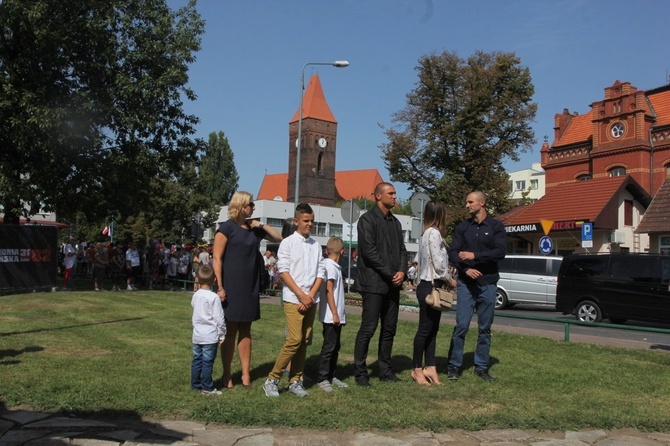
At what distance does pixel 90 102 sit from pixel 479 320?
16.3m

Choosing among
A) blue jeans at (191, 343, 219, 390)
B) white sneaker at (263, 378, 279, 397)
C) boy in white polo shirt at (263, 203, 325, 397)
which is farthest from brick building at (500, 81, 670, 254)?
blue jeans at (191, 343, 219, 390)

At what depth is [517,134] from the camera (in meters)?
36.4

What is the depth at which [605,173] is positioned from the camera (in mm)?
40406

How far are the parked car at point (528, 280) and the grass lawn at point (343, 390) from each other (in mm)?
11641

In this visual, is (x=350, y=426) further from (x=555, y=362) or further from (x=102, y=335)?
(x=102, y=335)

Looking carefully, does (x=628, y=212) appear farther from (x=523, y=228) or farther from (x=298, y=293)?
(x=298, y=293)

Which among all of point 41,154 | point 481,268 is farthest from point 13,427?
point 41,154

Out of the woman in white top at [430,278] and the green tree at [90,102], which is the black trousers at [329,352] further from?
the green tree at [90,102]

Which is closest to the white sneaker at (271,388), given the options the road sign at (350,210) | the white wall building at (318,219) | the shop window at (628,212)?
the road sign at (350,210)

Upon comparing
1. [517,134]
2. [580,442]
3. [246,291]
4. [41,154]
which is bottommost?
[580,442]

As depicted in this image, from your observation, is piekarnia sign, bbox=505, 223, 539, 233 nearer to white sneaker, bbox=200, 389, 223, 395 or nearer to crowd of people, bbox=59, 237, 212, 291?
crowd of people, bbox=59, 237, 212, 291

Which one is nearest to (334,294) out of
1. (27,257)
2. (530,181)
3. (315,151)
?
(27,257)

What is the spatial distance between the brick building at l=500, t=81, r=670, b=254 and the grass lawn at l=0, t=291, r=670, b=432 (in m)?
22.3

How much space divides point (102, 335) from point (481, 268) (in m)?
5.59
